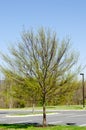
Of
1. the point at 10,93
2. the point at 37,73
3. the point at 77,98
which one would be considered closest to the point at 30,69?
the point at 37,73

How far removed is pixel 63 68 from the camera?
17.6 meters

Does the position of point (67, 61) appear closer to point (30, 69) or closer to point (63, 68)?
point (63, 68)

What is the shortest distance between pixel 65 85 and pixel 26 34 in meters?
3.21

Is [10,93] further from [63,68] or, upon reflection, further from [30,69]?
[63,68]

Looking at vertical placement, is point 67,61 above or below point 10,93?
above

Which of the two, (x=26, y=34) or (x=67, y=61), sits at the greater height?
(x=26, y=34)

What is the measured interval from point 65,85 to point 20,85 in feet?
7.41

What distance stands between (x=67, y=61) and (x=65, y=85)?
1206 millimetres

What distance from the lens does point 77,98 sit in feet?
178

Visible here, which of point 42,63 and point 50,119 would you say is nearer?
point 42,63

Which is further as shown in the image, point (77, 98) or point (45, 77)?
point (77, 98)

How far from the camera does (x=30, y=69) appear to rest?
17.4 m

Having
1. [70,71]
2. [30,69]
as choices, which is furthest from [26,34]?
[70,71]

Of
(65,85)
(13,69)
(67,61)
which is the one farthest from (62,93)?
(13,69)
